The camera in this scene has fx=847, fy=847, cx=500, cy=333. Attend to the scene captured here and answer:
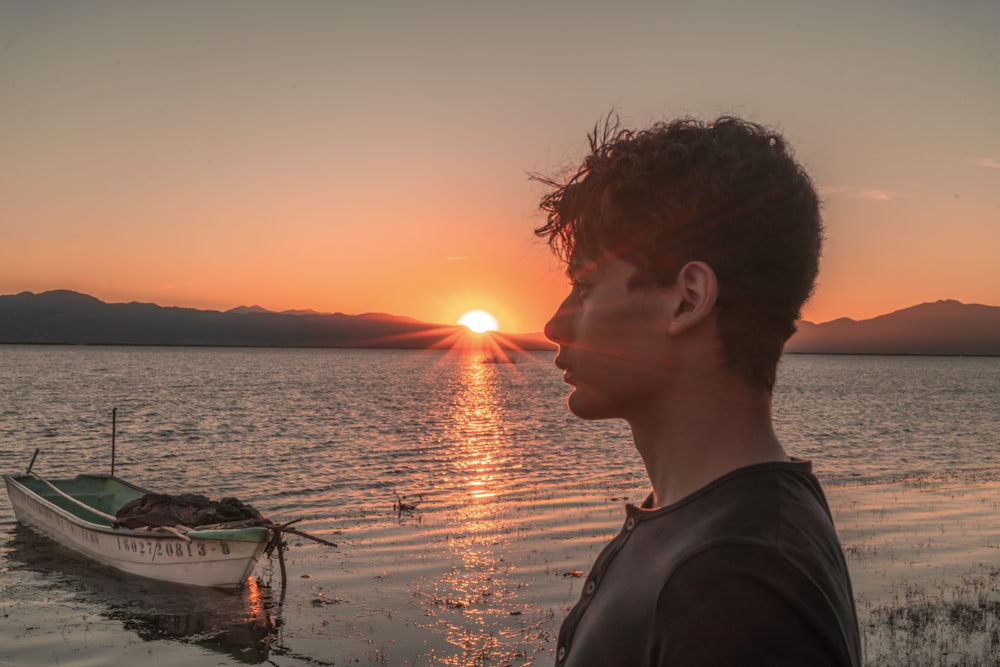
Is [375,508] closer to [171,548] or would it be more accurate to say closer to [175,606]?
[171,548]

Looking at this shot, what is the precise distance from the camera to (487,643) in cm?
1381

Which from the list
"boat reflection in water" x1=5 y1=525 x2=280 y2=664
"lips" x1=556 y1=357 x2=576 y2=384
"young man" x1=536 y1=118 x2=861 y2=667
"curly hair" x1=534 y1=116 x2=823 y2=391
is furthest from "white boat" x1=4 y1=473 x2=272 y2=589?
"curly hair" x1=534 y1=116 x2=823 y2=391

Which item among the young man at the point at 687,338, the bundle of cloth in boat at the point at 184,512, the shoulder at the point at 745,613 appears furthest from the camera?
the bundle of cloth in boat at the point at 184,512

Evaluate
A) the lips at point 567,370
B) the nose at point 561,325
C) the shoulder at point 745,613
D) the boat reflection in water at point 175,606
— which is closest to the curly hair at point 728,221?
the nose at point 561,325

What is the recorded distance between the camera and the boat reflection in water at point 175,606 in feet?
48.3

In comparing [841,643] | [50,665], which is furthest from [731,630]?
[50,665]

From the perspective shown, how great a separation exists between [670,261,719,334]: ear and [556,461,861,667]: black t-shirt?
12.0 inches

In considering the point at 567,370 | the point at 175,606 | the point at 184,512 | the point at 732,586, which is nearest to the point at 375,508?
the point at 184,512

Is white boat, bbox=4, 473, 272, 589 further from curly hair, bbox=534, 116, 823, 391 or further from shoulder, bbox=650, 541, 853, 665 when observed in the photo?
shoulder, bbox=650, 541, 853, 665

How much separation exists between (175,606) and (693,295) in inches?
671

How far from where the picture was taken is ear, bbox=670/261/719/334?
5.31ft

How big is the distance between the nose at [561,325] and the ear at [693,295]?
28 cm

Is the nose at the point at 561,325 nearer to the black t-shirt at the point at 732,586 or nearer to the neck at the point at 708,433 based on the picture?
the neck at the point at 708,433

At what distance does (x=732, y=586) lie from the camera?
125 cm
